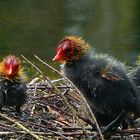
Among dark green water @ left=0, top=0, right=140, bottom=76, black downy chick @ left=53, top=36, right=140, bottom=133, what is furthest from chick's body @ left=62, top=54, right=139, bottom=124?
dark green water @ left=0, top=0, right=140, bottom=76

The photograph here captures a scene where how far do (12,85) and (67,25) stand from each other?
12.6 m

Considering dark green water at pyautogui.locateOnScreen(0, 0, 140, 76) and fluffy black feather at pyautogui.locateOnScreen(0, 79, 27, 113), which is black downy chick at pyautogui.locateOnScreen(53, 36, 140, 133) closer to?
fluffy black feather at pyautogui.locateOnScreen(0, 79, 27, 113)

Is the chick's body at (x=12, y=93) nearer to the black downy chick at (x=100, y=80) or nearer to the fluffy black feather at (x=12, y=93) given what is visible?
the fluffy black feather at (x=12, y=93)

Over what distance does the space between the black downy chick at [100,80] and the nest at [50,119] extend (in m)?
0.08

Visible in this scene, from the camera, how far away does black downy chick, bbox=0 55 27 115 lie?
5.88m

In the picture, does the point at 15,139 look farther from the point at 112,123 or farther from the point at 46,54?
the point at 46,54

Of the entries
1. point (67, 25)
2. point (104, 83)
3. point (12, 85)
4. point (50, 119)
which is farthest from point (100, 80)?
point (67, 25)

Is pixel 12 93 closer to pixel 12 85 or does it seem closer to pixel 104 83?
pixel 12 85

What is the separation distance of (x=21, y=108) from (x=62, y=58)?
0.88 m

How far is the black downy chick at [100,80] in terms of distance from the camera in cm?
544

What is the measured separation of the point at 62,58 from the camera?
5.55 metres

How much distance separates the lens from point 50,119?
5977 mm

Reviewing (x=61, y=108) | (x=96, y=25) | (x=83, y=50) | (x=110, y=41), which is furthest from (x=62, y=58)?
(x=96, y=25)

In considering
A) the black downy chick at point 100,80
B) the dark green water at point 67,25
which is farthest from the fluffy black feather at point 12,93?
the dark green water at point 67,25
